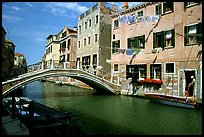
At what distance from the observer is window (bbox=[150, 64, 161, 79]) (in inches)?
746

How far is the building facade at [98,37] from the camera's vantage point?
26625 mm

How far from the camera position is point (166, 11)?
18.5m

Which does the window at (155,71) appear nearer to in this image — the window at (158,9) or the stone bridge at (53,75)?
the stone bridge at (53,75)

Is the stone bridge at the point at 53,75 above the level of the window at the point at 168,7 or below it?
below

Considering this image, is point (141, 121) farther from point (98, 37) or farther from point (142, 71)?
point (98, 37)

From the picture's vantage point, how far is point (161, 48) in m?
18.7

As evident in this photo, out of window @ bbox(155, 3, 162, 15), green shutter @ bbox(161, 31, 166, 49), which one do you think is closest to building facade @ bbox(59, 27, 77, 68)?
window @ bbox(155, 3, 162, 15)

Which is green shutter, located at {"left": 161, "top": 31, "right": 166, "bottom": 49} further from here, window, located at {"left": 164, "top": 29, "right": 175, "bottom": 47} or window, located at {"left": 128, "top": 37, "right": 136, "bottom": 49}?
window, located at {"left": 128, "top": 37, "right": 136, "bottom": 49}

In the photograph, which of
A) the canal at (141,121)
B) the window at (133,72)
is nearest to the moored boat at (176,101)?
the canal at (141,121)

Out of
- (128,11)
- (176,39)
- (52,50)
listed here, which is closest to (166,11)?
(176,39)

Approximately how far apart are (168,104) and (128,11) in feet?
36.2

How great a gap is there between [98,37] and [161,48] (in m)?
9.79

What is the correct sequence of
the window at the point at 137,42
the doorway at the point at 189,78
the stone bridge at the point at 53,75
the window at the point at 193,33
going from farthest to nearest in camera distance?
1. the window at the point at 137,42
2. the stone bridge at the point at 53,75
3. the doorway at the point at 189,78
4. the window at the point at 193,33

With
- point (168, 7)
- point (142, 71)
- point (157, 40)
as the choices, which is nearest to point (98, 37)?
point (142, 71)
